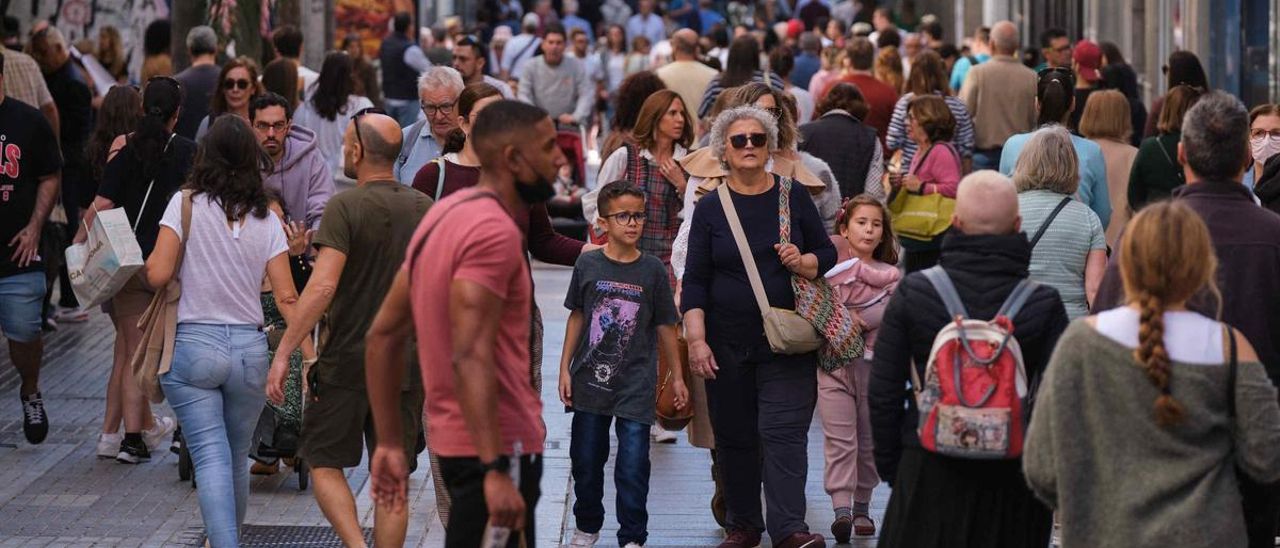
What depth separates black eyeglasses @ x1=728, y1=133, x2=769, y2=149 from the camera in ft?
25.1

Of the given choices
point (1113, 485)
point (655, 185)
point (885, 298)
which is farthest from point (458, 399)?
point (655, 185)

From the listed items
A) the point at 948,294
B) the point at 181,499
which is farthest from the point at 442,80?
the point at 948,294

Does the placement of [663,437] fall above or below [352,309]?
below

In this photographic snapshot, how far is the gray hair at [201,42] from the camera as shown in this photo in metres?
12.5

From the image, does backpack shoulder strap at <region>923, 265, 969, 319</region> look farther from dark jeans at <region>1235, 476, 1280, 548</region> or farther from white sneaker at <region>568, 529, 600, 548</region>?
white sneaker at <region>568, 529, 600, 548</region>

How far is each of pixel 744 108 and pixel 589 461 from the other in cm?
144

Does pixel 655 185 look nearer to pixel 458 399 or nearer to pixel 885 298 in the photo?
pixel 885 298

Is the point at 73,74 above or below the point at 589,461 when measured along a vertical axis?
above

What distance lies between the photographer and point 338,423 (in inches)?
273

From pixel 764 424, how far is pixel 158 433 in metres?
3.47

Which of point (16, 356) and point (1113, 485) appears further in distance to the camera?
point (16, 356)

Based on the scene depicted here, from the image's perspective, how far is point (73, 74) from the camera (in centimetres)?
1398

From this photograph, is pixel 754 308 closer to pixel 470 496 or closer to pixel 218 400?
pixel 218 400

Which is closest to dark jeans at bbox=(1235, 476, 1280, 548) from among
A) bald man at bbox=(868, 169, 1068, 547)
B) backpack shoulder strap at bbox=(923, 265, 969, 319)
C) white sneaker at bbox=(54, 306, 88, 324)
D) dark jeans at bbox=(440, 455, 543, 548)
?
bald man at bbox=(868, 169, 1068, 547)
